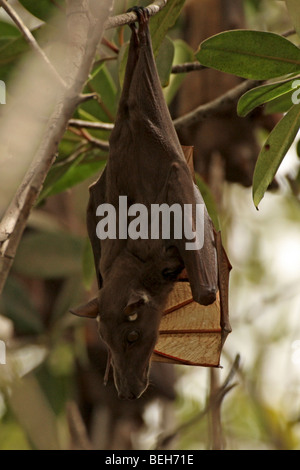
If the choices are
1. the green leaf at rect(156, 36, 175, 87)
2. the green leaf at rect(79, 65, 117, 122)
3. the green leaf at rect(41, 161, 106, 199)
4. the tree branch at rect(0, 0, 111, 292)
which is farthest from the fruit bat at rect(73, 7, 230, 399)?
the green leaf at rect(41, 161, 106, 199)

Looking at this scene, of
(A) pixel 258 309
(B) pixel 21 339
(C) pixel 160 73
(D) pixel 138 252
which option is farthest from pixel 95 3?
(B) pixel 21 339

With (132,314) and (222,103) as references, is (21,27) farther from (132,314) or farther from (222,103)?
(132,314)

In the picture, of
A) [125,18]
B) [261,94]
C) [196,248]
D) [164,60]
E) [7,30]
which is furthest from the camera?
[7,30]

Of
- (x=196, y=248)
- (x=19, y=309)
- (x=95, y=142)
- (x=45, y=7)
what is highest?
(x=45, y=7)

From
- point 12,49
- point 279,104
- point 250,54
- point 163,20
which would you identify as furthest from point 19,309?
point 250,54

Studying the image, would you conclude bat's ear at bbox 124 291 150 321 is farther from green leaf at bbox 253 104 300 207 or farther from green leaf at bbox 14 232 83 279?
green leaf at bbox 14 232 83 279

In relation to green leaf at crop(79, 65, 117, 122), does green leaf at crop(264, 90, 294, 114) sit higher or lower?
lower
